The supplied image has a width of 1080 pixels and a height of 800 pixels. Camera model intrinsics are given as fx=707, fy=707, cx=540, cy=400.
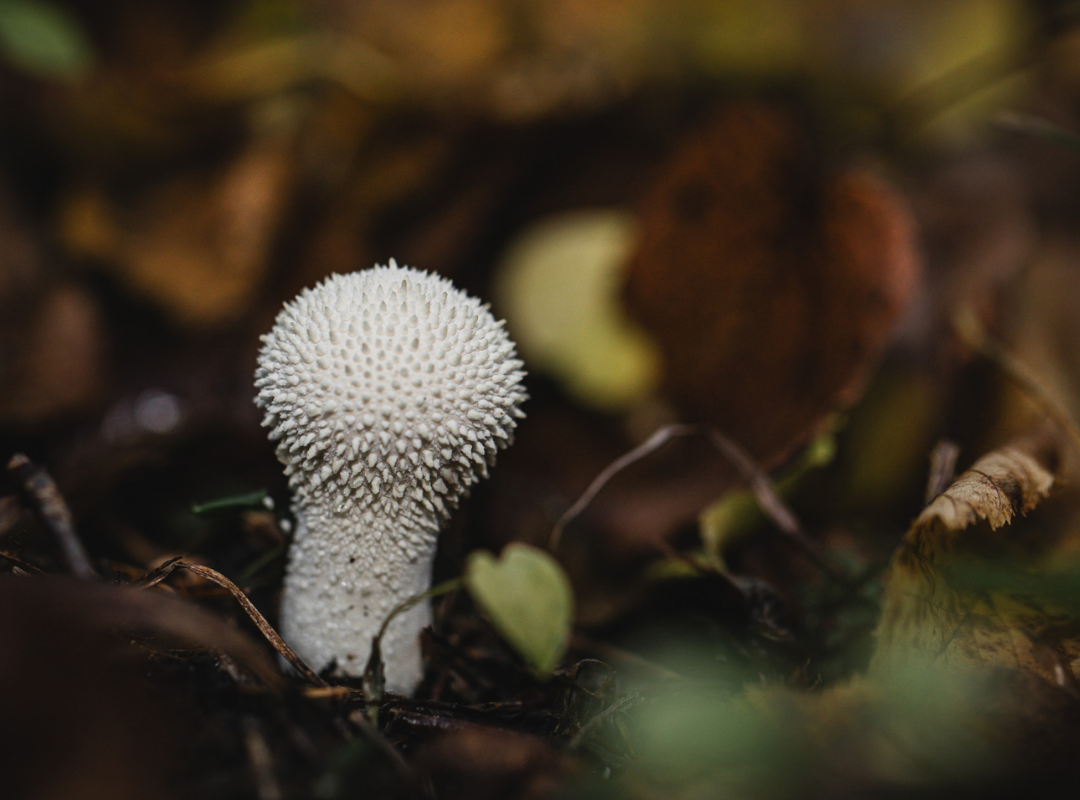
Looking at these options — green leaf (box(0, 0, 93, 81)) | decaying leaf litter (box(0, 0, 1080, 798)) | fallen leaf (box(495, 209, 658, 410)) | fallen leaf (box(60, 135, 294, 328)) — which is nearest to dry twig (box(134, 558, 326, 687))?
decaying leaf litter (box(0, 0, 1080, 798))

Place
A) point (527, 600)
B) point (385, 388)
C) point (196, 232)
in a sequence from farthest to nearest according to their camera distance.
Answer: point (196, 232)
point (385, 388)
point (527, 600)

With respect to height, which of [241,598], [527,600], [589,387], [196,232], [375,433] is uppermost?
[196,232]

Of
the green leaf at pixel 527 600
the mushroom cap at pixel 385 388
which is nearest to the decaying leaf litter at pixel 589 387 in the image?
the green leaf at pixel 527 600

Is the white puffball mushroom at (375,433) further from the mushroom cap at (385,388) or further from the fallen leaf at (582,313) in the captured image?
the fallen leaf at (582,313)

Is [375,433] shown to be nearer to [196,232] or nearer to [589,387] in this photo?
[589,387]

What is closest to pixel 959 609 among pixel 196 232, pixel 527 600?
pixel 527 600
